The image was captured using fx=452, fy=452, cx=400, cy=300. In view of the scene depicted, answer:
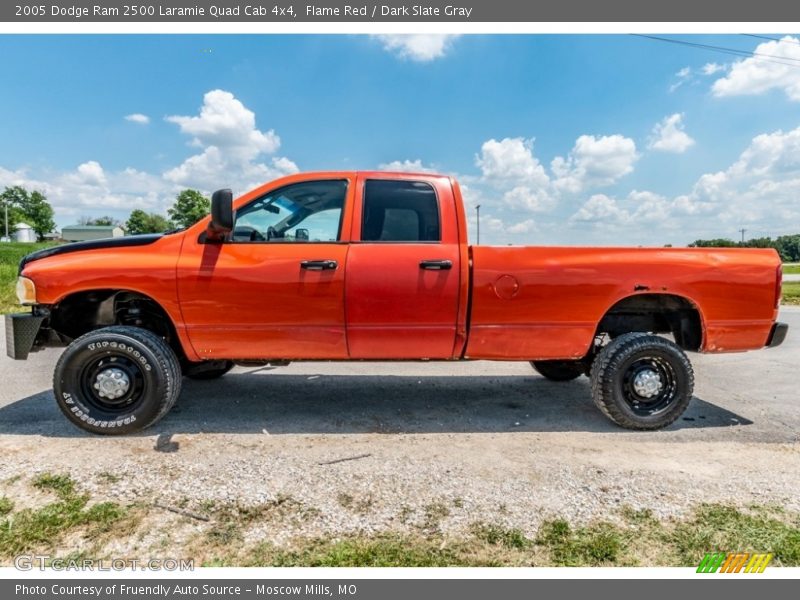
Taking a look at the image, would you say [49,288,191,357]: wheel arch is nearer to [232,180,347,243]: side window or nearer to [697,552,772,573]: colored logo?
[232,180,347,243]: side window

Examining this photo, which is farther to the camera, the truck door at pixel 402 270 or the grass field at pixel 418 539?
the truck door at pixel 402 270

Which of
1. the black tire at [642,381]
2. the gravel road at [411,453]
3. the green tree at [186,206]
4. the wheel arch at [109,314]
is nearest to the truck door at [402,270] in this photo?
the gravel road at [411,453]

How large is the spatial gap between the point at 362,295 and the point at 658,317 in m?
2.75

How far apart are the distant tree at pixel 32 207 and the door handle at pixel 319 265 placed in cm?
12118

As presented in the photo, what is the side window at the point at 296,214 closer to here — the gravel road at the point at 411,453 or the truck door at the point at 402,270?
the truck door at the point at 402,270

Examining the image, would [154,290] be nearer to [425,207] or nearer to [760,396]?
[425,207]

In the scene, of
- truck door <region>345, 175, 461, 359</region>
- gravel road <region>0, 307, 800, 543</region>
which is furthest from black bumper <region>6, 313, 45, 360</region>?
truck door <region>345, 175, 461, 359</region>

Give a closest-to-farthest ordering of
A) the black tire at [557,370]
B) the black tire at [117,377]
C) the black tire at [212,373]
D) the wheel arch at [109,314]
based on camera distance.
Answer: the black tire at [117,377]
the wheel arch at [109,314]
the black tire at [212,373]
the black tire at [557,370]

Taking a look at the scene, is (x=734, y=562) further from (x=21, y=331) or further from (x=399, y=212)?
(x=21, y=331)

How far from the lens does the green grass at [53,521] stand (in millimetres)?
2199

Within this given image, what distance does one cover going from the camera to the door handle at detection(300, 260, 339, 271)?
138 inches

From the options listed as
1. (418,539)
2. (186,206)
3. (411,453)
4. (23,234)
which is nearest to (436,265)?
(411,453)

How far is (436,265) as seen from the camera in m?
3.51

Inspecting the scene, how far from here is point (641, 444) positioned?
3.51 m
